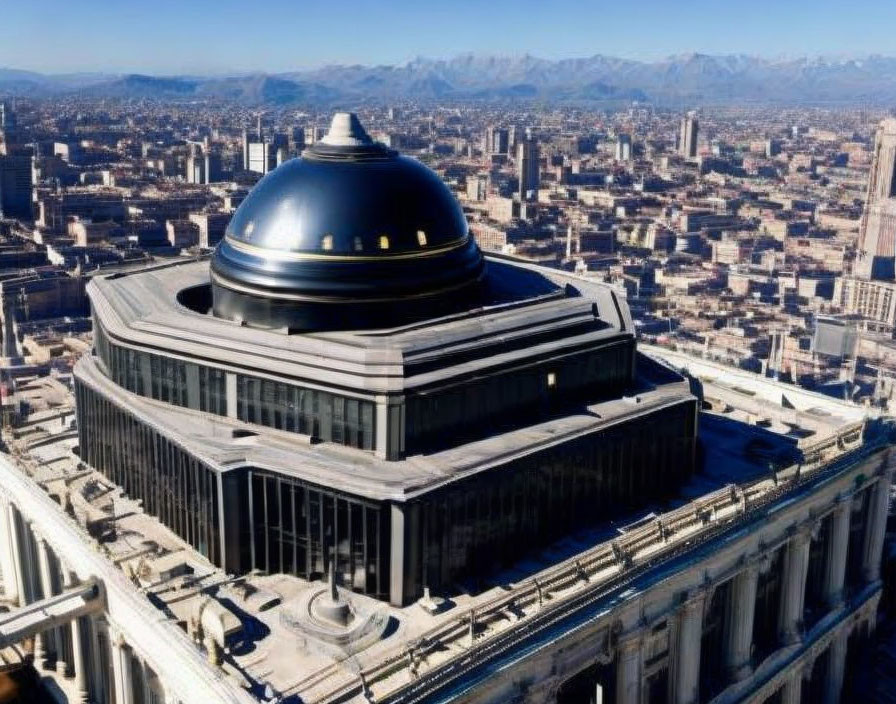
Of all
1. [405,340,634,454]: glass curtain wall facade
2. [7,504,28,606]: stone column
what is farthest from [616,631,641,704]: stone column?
[7,504,28,606]: stone column

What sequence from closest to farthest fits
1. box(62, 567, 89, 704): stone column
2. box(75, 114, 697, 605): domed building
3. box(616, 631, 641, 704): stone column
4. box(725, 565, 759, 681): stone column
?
box(75, 114, 697, 605): domed building, box(616, 631, 641, 704): stone column, box(62, 567, 89, 704): stone column, box(725, 565, 759, 681): stone column

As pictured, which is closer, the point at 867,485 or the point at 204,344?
the point at 204,344

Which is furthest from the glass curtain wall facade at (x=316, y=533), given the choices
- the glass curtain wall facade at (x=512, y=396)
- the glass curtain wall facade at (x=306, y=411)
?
the glass curtain wall facade at (x=512, y=396)

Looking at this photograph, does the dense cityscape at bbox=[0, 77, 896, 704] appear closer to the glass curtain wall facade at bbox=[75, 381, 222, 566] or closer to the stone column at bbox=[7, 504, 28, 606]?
the glass curtain wall facade at bbox=[75, 381, 222, 566]

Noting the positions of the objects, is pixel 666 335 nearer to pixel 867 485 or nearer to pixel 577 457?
pixel 867 485

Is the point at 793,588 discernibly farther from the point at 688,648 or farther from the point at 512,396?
the point at 512,396

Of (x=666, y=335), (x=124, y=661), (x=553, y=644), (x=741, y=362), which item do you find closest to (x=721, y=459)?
(x=553, y=644)
